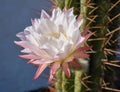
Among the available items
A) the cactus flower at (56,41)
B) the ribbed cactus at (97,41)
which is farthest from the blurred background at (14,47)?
the cactus flower at (56,41)

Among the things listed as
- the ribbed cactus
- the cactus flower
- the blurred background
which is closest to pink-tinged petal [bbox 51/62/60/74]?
the cactus flower

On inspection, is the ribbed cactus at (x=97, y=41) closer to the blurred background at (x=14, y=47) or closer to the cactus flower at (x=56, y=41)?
the cactus flower at (x=56, y=41)

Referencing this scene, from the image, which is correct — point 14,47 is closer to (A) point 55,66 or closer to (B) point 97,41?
(B) point 97,41

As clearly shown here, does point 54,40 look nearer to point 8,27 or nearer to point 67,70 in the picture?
point 67,70

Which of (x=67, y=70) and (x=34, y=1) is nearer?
(x=67, y=70)

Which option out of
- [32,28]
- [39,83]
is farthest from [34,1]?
[32,28]

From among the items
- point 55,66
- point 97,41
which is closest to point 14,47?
point 97,41
